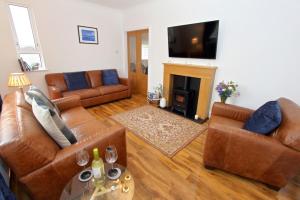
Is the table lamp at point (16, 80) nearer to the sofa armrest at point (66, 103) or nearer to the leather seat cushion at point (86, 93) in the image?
the sofa armrest at point (66, 103)

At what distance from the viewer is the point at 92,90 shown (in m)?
3.73

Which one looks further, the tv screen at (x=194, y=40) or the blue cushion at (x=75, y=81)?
the blue cushion at (x=75, y=81)

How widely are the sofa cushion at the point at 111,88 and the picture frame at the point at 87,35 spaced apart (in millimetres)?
1353

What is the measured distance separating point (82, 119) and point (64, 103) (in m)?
0.61

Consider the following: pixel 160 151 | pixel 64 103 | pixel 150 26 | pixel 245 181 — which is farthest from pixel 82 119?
pixel 150 26

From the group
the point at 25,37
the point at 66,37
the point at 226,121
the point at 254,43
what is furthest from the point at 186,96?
the point at 25,37

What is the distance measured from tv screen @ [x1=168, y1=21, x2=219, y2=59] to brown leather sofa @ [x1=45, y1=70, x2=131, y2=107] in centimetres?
177

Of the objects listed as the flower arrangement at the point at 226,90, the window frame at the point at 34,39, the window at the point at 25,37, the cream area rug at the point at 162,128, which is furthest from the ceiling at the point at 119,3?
the flower arrangement at the point at 226,90

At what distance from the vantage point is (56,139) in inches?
50.8

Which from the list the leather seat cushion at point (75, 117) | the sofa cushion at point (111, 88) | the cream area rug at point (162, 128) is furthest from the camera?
the sofa cushion at point (111, 88)

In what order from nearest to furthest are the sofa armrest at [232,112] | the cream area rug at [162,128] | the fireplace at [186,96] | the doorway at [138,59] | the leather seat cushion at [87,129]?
the leather seat cushion at [87,129] < the sofa armrest at [232,112] < the cream area rug at [162,128] < the fireplace at [186,96] < the doorway at [138,59]

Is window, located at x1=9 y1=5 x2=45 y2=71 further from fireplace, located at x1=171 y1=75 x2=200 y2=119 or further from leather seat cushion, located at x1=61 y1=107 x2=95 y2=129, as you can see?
fireplace, located at x1=171 y1=75 x2=200 y2=119

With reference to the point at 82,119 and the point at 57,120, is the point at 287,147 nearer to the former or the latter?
the point at 57,120

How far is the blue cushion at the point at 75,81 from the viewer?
371 centimetres
